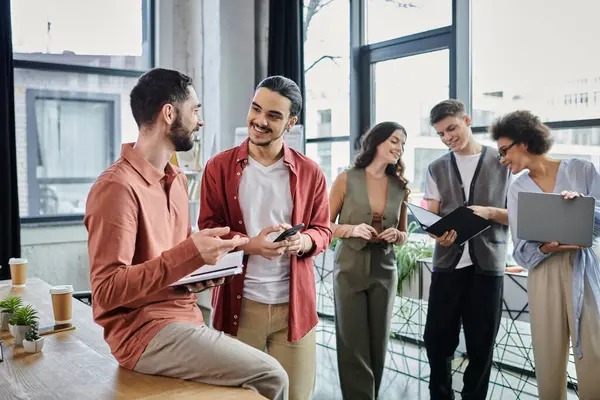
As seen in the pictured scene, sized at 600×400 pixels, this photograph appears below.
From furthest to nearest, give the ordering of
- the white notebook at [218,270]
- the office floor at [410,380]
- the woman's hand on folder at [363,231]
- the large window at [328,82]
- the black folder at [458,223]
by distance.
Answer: the large window at [328,82], the office floor at [410,380], the woman's hand on folder at [363,231], the black folder at [458,223], the white notebook at [218,270]

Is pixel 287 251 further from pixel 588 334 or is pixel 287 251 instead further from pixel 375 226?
pixel 588 334

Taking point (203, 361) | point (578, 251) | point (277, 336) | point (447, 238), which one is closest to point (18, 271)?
point (277, 336)

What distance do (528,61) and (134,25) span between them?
13.1ft

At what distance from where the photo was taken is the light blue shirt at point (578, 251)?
2.41 meters

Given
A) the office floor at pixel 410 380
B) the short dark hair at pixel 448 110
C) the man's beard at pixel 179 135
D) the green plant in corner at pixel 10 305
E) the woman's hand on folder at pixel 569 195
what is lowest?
the office floor at pixel 410 380

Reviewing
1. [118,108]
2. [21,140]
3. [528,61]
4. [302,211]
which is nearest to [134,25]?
[118,108]

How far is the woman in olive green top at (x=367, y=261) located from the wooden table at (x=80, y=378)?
4.29 feet

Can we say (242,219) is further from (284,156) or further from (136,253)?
(136,253)

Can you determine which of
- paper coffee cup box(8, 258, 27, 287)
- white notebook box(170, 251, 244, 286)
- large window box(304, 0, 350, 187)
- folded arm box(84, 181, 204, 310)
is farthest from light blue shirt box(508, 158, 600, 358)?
large window box(304, 0, 350, 187)

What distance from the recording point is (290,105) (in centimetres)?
220

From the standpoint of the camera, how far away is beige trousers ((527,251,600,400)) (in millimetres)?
2414

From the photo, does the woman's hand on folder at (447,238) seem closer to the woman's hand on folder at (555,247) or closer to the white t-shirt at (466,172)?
the white t-shirt at (466,172)

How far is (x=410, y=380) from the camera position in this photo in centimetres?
356

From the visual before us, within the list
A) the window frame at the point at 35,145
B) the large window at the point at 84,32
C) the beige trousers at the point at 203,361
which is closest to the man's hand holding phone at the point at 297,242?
the beige trousers at the point at 203,361
